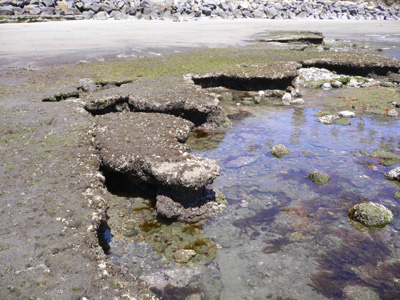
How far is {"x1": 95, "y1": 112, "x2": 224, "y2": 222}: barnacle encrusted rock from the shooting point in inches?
173

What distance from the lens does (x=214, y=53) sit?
43.9 feet

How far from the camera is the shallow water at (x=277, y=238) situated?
3568mm

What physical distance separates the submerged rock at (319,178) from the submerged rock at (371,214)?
945 mm

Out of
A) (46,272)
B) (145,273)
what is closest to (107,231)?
(145,273)

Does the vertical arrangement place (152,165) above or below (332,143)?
above

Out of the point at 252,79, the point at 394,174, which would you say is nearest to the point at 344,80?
the point at 252,79

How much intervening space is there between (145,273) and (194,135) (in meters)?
4.33

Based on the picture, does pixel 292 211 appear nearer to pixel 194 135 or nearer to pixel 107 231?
pixel 107 231

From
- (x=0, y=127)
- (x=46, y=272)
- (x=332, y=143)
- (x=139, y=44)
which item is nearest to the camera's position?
(x=46, y=272)

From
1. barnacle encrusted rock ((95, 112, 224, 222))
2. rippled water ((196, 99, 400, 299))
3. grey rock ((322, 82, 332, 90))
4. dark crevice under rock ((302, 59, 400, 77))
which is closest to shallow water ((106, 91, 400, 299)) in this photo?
A: rippled water ((196, 99, 400, 299))

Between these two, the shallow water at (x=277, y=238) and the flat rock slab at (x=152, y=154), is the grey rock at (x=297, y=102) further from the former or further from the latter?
the flat rock slab at (x=152, y=154)

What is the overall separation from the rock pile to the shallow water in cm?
2551

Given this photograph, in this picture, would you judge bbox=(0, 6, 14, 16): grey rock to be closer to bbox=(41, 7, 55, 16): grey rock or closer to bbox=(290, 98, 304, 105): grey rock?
bbox=(41, 7, 55, 16): grey rock

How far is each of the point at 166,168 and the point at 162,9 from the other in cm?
2806
